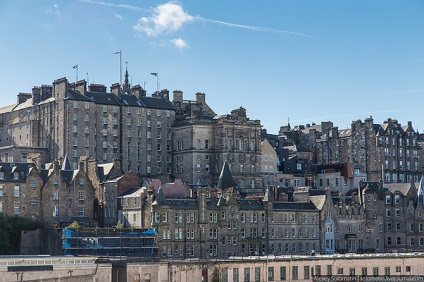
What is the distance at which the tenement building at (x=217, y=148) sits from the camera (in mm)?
145125

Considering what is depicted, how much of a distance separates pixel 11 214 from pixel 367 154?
79.7 m

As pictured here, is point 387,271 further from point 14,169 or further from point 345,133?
point 345,133

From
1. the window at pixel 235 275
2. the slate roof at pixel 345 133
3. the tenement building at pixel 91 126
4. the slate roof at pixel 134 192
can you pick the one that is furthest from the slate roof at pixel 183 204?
the slate roof at pixel 345 133

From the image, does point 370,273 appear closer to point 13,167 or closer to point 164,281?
point 164,281

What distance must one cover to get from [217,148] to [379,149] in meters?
40.7

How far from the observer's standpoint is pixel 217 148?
14575 cm

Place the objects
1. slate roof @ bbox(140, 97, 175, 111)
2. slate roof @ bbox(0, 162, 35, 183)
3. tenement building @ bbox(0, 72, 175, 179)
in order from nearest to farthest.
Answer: slate roof @ bbox(0, 162, 35, 183)
tenement building @ bbox(0, 72, 175, 179)
slate roof @ bbox(140, 97, 175, 111)

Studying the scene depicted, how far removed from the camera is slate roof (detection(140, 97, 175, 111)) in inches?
5910

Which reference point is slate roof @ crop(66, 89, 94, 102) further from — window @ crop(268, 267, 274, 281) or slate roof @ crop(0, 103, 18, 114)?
window @ crop(268, 267, 274, 281)

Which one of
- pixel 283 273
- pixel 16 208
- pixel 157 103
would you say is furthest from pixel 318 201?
pixel 16 208

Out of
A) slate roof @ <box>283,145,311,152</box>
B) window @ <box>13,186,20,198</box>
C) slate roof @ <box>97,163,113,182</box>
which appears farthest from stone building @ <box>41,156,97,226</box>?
slate roof @ <box>283,145,311,152</box>

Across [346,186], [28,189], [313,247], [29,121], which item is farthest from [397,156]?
[28,189]

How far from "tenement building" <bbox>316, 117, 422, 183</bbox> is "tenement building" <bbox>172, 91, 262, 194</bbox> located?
29.7m

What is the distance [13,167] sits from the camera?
118 meters
